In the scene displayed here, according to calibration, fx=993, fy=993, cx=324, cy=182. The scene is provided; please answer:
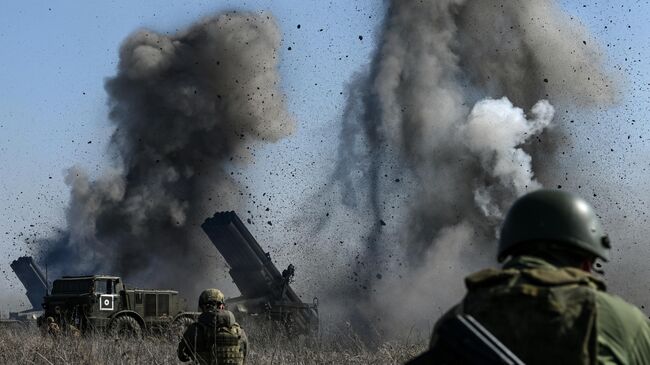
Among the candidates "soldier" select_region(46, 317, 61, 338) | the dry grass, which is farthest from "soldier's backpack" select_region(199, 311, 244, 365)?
"soldier" select_region(46, 317, 61, 338)

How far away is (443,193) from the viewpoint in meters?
29.4

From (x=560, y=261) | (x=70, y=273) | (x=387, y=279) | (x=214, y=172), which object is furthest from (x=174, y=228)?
(x=560, y=261)

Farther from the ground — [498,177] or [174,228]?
[174,228]

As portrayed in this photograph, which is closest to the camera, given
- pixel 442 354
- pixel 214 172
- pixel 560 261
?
pixel 442 354

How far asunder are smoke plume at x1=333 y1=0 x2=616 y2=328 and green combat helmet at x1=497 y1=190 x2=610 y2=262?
2603 centimetres

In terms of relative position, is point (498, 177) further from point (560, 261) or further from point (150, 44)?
point (560, 261)

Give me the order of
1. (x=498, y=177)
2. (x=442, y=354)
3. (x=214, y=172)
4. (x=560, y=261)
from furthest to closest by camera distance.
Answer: (x=214, y=172) → (x=498, y=177) → (x=560, y=261) → (x=442, y=354)

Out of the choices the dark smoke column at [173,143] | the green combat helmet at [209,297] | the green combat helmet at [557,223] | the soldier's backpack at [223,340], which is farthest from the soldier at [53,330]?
the dark smoke column at [173,143]

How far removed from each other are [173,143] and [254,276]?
12031mm

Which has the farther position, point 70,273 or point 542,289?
point 70,273

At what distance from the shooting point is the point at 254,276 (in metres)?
22.4

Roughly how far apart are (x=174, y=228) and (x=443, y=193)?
935 centimetres

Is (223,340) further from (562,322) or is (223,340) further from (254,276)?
(254,276)

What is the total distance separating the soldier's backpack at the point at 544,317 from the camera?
2.30m
